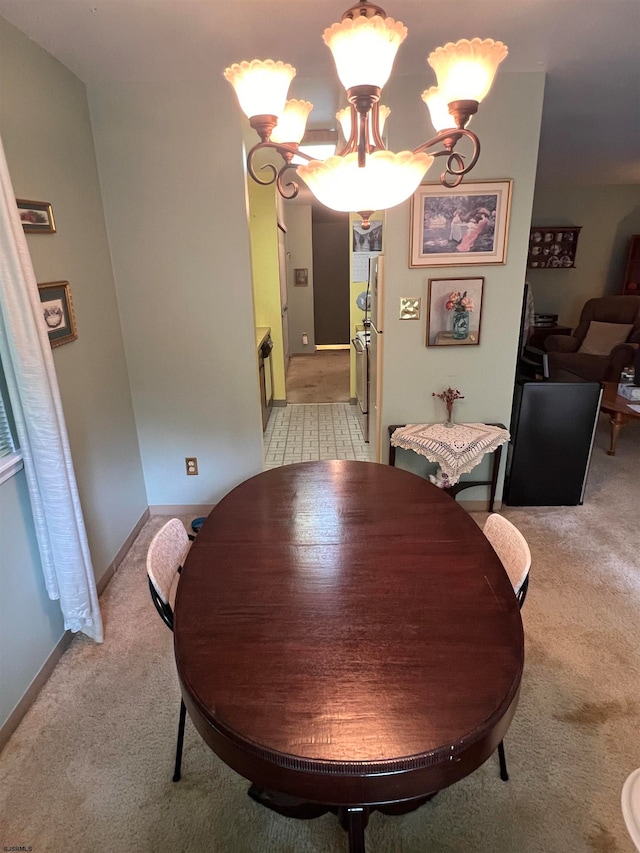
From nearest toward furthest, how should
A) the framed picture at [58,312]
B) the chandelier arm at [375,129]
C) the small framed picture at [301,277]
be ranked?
the chandelier arm at [375,129]
the framed picture at [58,312]
the small framed picture at [301,277]

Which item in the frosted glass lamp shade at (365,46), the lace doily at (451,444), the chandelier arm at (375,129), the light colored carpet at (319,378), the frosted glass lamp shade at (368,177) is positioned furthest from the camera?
the light colored carpet at (319,378)

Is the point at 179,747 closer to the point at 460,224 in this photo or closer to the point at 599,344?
the point at 460,224

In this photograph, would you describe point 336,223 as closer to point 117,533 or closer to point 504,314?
point 504,314

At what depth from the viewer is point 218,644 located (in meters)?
1.13

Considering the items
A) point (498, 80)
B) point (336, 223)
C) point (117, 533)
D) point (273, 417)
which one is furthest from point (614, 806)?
point (336, 223)

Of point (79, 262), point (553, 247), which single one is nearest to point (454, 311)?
point (79, 262)

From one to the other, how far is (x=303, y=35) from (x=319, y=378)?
4929mm

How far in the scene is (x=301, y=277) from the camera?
785 centimetres

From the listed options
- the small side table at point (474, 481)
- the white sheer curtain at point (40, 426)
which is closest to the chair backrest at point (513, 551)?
the small side table at point (474, 481)

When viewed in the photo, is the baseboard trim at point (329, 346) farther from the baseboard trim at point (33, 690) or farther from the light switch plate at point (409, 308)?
the baseboard trim at point (33, 690)

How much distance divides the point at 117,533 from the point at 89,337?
1092 mm

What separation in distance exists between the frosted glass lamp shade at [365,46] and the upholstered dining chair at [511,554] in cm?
132

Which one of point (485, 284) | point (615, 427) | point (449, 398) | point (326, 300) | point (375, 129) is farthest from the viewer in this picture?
point (326, 300)

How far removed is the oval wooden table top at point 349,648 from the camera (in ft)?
2.96
